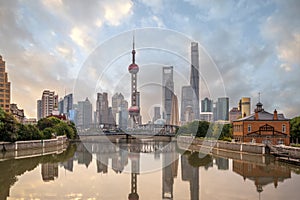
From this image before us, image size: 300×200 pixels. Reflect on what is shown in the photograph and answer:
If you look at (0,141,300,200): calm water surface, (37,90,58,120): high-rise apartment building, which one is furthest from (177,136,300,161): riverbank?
(37,90,58,120): high-rise apartment building

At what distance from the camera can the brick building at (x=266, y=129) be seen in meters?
43.6

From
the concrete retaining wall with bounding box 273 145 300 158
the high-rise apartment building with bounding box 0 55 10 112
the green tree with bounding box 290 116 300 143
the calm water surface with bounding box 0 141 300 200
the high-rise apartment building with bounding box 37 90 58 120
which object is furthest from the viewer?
the high-rise apartment building with bounding box 37 90 58 120

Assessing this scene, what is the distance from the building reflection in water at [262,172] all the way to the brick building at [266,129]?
12.6 m

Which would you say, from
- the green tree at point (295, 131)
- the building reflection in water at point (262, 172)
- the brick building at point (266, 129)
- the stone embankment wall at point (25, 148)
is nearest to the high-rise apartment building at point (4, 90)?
the stone embankment wall at point (25, 148)

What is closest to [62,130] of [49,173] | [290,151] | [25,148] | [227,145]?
[25,148]

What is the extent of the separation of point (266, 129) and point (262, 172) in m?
19.0

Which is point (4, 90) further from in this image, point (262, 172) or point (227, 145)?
point (262, 172)

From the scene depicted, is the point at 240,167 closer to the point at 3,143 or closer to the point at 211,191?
the point at 211,191

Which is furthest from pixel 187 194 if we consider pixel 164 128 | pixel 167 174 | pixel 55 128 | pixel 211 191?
pixel 164 128

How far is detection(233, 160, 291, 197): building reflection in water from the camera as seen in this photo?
22267 mm

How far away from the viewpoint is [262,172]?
26.2m

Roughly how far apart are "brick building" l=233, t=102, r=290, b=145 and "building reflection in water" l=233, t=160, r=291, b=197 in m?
12.6

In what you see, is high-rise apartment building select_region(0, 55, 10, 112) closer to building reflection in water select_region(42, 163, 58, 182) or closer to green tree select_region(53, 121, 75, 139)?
green tree select_region(53, 121, 75, 139)

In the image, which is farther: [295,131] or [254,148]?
[295,131]
